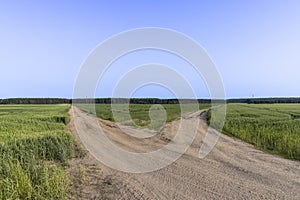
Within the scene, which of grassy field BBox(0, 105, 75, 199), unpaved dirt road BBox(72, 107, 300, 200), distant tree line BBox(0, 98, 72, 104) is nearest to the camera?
grassy field BBox(0, 105, 75, 199)

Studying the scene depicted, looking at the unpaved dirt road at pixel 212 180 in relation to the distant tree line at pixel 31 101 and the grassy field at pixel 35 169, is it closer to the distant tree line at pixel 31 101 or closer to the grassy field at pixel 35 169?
the grassy field at pixel 35 169

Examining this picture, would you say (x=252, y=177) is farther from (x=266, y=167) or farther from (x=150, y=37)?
(x=150, y=37)

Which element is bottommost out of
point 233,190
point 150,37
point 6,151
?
point 233,190

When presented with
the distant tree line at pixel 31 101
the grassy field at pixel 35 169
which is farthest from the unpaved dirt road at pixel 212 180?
the distant tree line at pixel 31 101

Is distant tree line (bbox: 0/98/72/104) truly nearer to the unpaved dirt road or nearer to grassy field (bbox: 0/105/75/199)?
grassy field (bbox: 0/105/75/199)

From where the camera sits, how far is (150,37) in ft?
46.9

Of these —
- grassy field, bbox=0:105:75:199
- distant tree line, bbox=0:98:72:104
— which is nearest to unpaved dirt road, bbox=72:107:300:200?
grassy field, bbox=0:105:75:199

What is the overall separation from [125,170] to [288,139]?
10748 millimetres

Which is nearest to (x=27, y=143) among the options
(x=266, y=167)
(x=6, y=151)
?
(x=6, y=151)

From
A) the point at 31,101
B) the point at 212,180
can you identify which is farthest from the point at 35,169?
the point at 31,101

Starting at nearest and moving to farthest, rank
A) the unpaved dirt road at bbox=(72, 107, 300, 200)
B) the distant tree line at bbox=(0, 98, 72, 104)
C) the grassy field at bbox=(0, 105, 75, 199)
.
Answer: the grassy field at bbox=(0, 105, 75, 199) → the unpaved dirt road at bbox=(72, 107, 300, 200) → the distant tree line at bbox=(0, 98, 72, 104)

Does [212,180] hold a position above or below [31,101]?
below

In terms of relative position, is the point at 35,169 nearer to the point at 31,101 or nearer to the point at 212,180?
the point at 212,180

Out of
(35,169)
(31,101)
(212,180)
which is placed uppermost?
(31,101)
